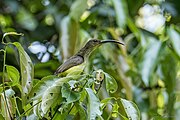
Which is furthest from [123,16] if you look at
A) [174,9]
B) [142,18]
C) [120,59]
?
[142,18]

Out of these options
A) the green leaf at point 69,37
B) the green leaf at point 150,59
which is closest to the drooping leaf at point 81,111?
the green leaf at point 69,37

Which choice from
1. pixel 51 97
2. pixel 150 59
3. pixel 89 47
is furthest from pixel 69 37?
pixel 51 97

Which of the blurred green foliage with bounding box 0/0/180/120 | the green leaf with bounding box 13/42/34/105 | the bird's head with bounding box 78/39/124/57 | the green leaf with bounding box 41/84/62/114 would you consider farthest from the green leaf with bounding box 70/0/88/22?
the green leaf with bounding box 41/84/62/114

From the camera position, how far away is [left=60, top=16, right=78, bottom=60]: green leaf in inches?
90.1

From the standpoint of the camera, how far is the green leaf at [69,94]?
3.63 feet

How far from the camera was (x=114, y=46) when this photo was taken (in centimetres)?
275

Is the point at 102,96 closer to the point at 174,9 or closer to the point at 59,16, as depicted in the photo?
the point at 59,16

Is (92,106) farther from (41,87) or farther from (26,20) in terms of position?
(26,20)

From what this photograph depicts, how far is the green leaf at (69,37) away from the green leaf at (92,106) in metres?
1.15

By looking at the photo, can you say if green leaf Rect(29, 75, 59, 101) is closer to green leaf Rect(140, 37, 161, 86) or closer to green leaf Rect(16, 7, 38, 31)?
green leaf Rect(140, 37, 161, 86)

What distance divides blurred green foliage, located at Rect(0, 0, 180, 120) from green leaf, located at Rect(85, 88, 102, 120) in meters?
0.97

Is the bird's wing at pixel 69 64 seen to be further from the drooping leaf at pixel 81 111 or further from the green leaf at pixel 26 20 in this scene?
the green leaf at pixel 26 20

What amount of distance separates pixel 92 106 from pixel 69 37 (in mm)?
1260

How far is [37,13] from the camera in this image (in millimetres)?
3160
